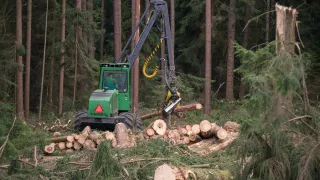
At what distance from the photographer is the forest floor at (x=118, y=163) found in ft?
34.6

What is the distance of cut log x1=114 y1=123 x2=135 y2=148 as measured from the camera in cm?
1450

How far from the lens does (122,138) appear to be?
48.4 ft

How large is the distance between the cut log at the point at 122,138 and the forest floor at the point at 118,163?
1.07 metres

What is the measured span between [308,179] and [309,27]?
20238 millimetres

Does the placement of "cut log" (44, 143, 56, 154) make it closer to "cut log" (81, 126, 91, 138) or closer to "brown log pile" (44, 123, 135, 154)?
"brown log pile" (44, 123, 135, 154)

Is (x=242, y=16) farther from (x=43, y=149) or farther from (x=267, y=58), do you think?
(x=267, y=58)

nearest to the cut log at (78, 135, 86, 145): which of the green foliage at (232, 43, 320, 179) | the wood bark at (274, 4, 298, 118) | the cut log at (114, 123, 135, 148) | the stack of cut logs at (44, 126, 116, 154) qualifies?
the stack of cut logs at (44, 126, 116, 154)

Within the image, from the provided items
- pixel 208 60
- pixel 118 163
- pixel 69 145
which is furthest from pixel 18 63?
pixel 118 163

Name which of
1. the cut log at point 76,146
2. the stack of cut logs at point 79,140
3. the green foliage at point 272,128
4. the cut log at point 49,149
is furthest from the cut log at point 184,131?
the green foliage at point 272,128

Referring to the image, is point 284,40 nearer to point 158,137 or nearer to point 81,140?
point 158,137

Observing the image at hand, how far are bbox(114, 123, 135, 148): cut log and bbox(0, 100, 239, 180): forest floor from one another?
1.07m

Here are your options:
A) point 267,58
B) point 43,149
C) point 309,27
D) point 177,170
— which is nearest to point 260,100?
point 267,58

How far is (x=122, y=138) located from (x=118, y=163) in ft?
12.9

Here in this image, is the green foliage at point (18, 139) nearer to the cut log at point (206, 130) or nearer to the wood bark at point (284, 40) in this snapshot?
the cut log at point (206, 130)
